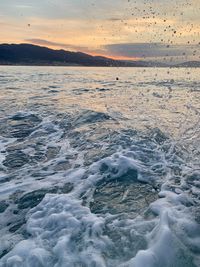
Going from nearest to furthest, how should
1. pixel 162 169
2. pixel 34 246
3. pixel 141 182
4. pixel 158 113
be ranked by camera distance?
pixel 34 246
pixel 141 182
pixel 162 169
pixel 158 113

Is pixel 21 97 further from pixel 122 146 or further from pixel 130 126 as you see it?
pixel 122 146

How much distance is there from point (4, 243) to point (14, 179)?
308 centimetres

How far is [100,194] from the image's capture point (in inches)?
293

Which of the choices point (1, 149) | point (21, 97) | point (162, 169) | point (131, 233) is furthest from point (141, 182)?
point (21, 97)

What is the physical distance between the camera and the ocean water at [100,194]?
5160 mm

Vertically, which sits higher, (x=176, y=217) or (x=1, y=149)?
(x=176, y=217)

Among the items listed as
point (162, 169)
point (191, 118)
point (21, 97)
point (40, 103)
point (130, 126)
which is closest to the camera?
point (162, 169)

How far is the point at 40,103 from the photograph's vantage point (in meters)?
22.1

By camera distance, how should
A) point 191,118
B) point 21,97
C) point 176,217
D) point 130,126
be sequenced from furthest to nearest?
point 21,97 → point 191,118 → point 130,126 → point 176,217

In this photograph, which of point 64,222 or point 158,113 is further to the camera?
point 158,113

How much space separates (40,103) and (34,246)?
690 inches

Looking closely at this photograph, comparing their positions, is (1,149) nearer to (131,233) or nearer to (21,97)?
(131,233)

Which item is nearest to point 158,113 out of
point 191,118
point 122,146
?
point 191,118

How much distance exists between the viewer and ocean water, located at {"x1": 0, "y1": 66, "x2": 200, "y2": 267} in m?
5.16
